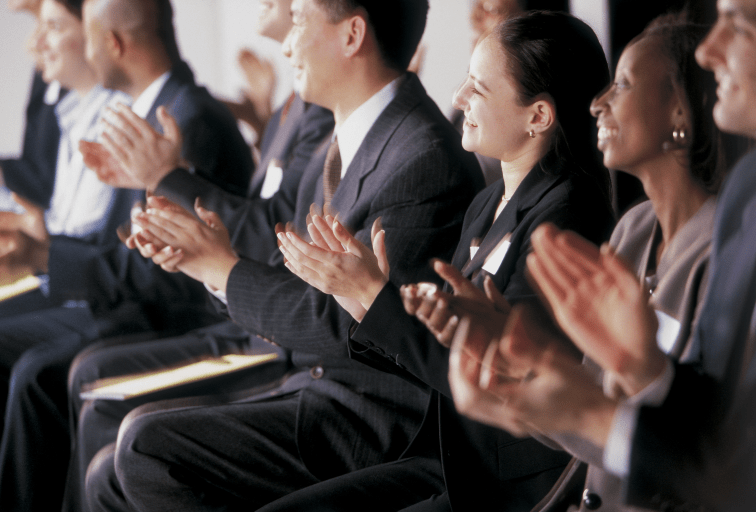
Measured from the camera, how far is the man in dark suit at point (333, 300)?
109 centimetres

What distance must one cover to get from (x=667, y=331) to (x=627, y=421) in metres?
0.15

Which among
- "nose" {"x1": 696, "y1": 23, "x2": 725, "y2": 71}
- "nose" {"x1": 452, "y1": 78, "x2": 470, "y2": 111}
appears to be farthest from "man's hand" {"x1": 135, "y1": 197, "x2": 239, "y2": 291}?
"nose" {"x1": 696, "y1": 23, "x2": 725, "y2": 71}

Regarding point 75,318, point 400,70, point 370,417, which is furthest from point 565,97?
point 75,318

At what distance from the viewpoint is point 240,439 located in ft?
3.72

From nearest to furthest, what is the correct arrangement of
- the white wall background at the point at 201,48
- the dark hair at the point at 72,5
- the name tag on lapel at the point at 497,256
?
the name tag on lapel at the point at 497,256
the dark hair at the point at 72,5
the white wall background at the point at 201,48

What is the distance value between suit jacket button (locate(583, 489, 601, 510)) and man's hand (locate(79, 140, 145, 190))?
1.26 m

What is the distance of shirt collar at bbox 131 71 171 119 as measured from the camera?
1.94 m

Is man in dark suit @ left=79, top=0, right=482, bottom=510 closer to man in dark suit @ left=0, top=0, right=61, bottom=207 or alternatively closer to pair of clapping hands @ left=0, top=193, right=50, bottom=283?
pair of clapping hands @ left=0, top=193, right=50, bottom=283

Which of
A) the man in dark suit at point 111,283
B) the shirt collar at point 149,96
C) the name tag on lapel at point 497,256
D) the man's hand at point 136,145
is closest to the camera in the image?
the name tag on lapel at point 497,256

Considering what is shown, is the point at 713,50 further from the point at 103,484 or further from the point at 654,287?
the point at 103,484

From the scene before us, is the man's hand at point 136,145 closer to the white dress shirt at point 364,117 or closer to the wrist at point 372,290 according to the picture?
the white dress shirt at point 364,117

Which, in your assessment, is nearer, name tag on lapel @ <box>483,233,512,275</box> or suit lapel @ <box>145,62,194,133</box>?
name tag on lapel @ <box>483,233,512,275</box>

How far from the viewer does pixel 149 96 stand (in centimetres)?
195

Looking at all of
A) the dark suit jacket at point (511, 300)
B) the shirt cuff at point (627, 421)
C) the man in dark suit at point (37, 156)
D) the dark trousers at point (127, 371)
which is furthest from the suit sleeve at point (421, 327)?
the man in dark suit at point (37, 156)
